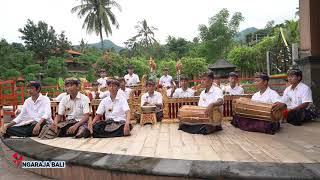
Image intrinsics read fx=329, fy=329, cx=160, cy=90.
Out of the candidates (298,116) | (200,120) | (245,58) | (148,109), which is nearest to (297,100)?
(298,116)

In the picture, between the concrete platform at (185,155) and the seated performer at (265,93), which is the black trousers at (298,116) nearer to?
the concrete platform at (185,155)

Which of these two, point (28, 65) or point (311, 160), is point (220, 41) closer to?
point (28, 65)

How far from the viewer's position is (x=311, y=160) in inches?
139

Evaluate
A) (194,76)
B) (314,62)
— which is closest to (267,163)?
(314,62)

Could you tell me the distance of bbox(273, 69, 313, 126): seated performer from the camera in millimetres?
5957

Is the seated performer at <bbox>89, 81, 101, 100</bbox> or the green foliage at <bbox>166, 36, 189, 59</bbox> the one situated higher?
the green foliage at <bbox>166, 36, 189, 59</bbox>

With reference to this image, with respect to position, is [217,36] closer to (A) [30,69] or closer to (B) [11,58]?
(A) [30,69]

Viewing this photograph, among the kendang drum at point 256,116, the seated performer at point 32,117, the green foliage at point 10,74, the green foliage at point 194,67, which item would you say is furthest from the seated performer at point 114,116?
the green foliage at point 194,67

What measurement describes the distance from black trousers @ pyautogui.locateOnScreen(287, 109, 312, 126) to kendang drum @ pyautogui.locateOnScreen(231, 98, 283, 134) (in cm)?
63

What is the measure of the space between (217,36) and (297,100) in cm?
2802

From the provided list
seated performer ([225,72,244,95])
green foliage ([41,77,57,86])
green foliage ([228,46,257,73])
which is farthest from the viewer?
green foliage ([228,46,257,73])

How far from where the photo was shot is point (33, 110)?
19.3ft

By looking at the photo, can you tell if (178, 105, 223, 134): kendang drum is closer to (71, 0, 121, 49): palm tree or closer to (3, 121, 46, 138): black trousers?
(3, 121, 46, 138): black trousers

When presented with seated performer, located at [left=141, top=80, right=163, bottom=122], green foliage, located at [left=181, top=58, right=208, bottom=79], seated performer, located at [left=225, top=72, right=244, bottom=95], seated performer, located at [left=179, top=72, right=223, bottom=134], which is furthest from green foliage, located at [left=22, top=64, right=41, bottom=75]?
seated performer, located at [left=179, top=72, right=223, bottom=134]
